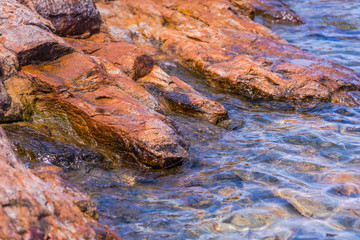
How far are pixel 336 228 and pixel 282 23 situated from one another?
11627 millimetres

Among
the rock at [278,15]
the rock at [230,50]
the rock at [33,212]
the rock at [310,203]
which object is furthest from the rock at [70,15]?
the rock at [278,15]

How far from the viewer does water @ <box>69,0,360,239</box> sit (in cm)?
411

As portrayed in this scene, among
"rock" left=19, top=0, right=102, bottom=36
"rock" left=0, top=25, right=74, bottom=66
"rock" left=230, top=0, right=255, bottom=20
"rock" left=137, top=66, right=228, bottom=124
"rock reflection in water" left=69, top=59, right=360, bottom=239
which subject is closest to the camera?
"rock reflection in water" left=69, top=59, right=360, bottom=239

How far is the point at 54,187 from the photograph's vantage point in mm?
3713

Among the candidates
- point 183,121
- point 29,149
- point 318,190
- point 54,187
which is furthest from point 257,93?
point 54,187

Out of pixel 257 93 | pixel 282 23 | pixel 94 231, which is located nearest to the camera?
pixel 94 231

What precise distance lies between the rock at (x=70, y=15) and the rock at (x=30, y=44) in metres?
1.80

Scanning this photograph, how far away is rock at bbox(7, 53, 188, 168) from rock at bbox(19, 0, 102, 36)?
234 cm

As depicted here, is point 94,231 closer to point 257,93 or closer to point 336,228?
point 336,228

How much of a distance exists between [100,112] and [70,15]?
12.0 ft

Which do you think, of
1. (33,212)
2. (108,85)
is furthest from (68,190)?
(108,85)

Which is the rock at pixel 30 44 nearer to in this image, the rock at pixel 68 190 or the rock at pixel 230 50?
the rock at pixel 68 190

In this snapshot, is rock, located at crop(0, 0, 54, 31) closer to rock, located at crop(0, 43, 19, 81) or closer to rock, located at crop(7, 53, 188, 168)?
rock, located at crop(0, 43, 19, 81)


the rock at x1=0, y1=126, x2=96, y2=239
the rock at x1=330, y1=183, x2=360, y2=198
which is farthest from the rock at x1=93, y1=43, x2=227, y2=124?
the rock at x1=0, y1=126, x2=96, y2=239
